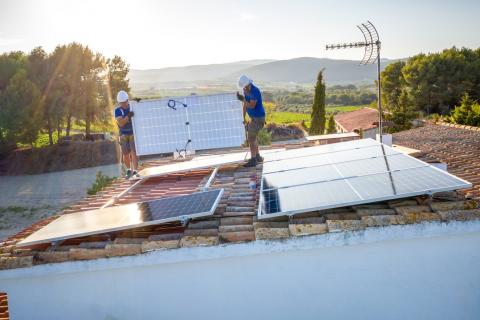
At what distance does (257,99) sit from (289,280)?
4.93 metres

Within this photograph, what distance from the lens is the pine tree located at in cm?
3641

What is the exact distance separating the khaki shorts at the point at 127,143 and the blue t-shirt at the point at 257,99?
3563 mm

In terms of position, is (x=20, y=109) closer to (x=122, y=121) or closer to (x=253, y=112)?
(x=122, y=121)

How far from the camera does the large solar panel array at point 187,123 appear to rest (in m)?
11.3

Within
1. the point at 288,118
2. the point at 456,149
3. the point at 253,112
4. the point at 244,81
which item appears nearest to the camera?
the point at 244,81

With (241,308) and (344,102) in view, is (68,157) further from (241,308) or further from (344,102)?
(344,102)

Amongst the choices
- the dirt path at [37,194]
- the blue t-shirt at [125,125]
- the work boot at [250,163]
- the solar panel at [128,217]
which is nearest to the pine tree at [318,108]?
the dirt path at [37,194]

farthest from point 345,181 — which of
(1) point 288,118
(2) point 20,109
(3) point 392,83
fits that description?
(1) point 288,118

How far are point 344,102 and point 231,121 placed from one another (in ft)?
346

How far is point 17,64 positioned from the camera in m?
37.4

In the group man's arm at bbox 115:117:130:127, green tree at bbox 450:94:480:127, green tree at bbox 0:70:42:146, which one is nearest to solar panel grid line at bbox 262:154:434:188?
man's arm at bbox 115:117:130:127

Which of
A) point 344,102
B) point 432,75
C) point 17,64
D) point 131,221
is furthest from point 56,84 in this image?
point 344,102

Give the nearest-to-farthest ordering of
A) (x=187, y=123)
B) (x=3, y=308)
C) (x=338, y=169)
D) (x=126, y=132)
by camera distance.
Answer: (x=338, y=169) → (x=3, y=308) → (x=126, y=132) → (x=187, y=123)

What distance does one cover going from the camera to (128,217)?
19.5 ft
